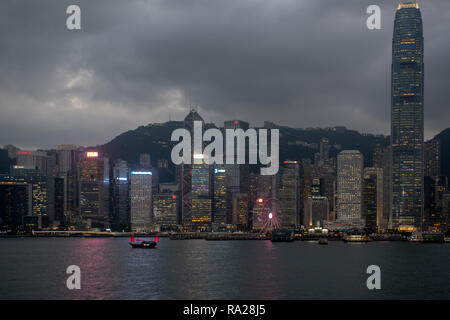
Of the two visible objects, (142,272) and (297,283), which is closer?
(297,283)

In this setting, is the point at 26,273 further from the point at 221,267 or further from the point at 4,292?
the point at 221,267

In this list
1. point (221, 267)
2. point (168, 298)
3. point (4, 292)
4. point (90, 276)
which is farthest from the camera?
point (221, 267)

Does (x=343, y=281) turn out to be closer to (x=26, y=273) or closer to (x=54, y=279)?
(x=54, y=279)
